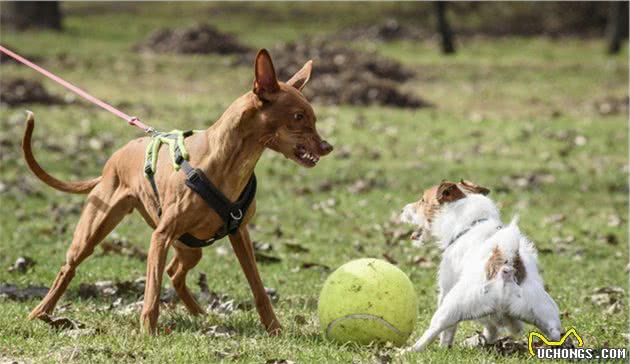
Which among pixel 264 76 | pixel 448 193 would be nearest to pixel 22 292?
pixel 264 76

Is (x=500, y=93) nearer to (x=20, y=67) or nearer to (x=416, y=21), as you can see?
(x=20, y=67)

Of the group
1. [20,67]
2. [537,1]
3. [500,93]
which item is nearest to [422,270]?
[500,93]

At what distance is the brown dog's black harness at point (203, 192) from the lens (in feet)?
21.4

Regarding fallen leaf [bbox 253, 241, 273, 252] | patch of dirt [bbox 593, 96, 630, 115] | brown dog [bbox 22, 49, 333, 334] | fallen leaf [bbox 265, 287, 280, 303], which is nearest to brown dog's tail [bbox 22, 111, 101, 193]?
brown dog [bbox 22, 49, 333, 334]

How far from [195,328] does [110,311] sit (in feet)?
2.96

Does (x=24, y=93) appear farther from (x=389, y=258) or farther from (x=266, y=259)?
(x=389, y=258)

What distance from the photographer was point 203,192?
6508mm

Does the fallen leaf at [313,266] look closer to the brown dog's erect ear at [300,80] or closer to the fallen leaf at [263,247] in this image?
the fallen leaf at [263,247]

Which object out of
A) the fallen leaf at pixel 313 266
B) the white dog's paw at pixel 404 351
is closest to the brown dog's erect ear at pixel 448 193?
the white dog's paw at pixel 404 351

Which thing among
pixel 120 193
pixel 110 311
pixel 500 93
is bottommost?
pixel 500 93

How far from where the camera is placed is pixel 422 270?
1009cm

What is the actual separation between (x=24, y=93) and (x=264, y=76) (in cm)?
1530

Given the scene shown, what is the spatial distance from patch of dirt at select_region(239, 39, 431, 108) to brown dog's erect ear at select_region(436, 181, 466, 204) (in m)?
14.9

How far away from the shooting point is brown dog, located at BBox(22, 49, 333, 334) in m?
6.40
